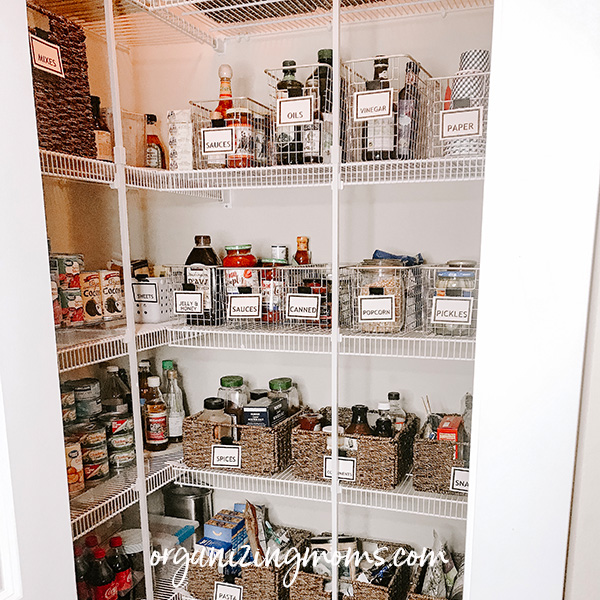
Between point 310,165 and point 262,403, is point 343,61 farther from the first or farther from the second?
point 262,403

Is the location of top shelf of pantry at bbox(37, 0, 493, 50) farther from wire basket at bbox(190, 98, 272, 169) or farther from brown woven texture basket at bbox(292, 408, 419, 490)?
brown woven texture basket at bbox(292, 408, 419, 490)

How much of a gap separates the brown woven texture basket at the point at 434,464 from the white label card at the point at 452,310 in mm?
371

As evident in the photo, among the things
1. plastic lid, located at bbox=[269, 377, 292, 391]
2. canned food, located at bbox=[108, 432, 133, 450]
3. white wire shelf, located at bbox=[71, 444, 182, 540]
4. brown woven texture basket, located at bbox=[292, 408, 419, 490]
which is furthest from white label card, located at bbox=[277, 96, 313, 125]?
white wire shelf, located at bbox=[71, 444, 182, 540]

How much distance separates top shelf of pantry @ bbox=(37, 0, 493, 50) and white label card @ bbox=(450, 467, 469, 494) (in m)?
1.44

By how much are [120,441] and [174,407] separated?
0.39m

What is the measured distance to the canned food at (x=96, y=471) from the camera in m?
1.59

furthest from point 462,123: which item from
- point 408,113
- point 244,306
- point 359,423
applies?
point 359,423

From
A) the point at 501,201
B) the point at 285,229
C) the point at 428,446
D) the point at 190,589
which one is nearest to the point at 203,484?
the point at 190,589

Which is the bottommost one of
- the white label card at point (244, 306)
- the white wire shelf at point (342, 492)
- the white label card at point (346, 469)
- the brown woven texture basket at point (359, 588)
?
the brown woven texture basket at point (359, 588)

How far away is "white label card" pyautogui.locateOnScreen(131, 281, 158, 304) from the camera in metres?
1.86

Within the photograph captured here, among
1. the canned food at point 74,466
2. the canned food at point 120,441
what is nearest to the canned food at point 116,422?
the canned food at point 120,441

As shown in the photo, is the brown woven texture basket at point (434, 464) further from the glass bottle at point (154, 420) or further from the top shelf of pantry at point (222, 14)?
the top shelf of pantry at point (222, 14)

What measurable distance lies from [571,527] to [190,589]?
5.48 feet

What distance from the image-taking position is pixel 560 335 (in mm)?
473
